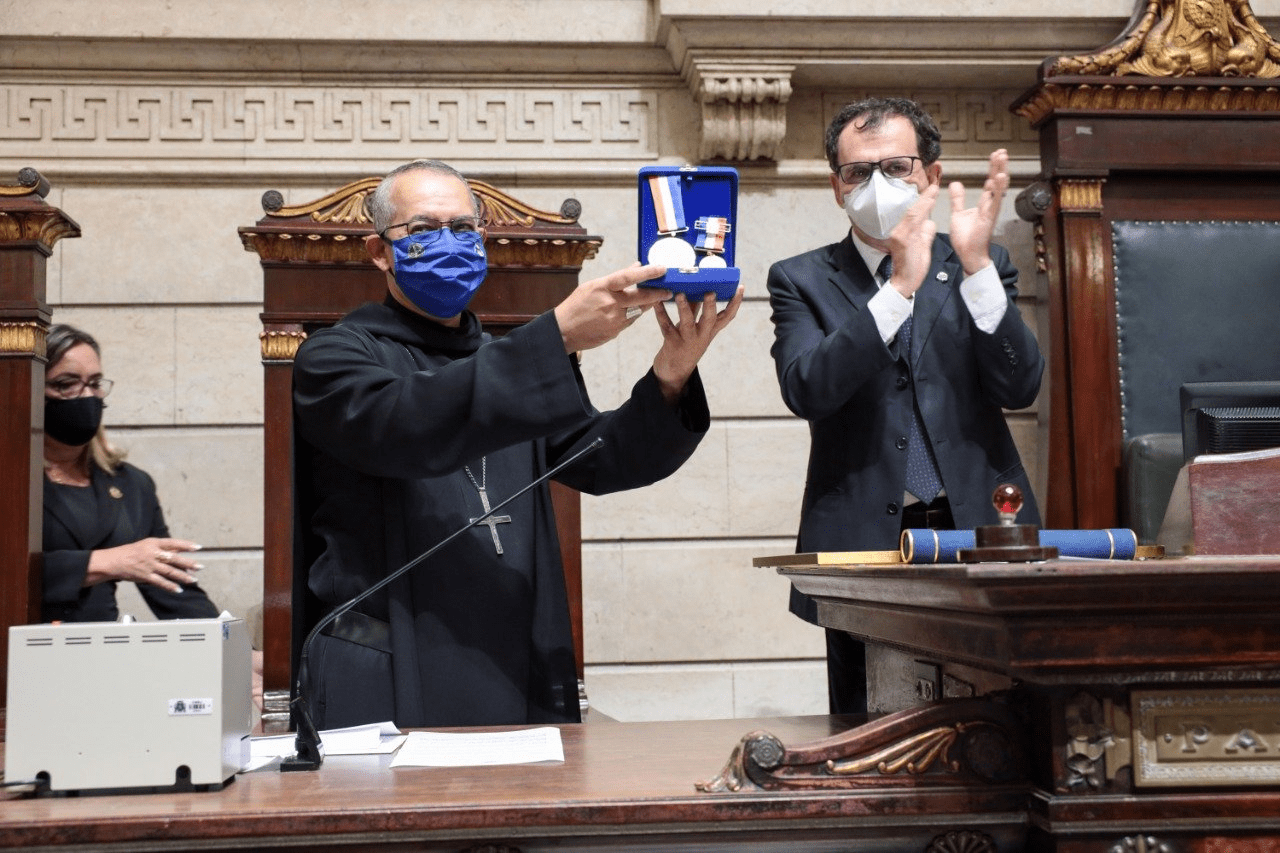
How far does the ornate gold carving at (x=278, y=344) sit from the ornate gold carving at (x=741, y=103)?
1702mm

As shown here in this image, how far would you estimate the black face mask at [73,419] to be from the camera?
3928 mm

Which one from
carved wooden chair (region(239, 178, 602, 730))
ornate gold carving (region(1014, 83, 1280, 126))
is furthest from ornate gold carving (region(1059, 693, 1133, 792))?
ornate gold carving (region(1014, 83, 1280, 126))

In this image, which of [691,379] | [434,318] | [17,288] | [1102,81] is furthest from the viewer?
[1102,81]

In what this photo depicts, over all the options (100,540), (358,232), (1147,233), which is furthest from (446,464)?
(1147,233)

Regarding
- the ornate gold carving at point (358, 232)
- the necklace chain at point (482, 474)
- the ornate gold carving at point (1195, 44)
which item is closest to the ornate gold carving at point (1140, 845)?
the necklace chain at point (482, 474)

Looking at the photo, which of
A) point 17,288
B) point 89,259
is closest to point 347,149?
point 89,259

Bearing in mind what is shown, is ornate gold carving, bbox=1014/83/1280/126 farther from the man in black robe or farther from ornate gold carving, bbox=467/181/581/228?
the man in black robe

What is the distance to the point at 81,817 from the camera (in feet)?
4.51

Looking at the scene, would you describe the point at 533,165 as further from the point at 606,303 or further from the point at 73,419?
the point at 606,303

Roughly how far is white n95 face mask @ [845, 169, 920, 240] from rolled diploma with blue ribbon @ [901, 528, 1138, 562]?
130cm

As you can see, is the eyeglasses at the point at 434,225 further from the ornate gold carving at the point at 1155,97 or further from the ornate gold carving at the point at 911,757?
the ornate gold carving at the point at 1155,97

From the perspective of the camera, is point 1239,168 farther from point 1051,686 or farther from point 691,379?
point 1051,686

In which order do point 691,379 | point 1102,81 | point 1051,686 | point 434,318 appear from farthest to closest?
point 1102,81 < point 434,318 < point 691,379 < point 1051,686

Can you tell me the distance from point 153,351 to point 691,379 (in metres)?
3.00
